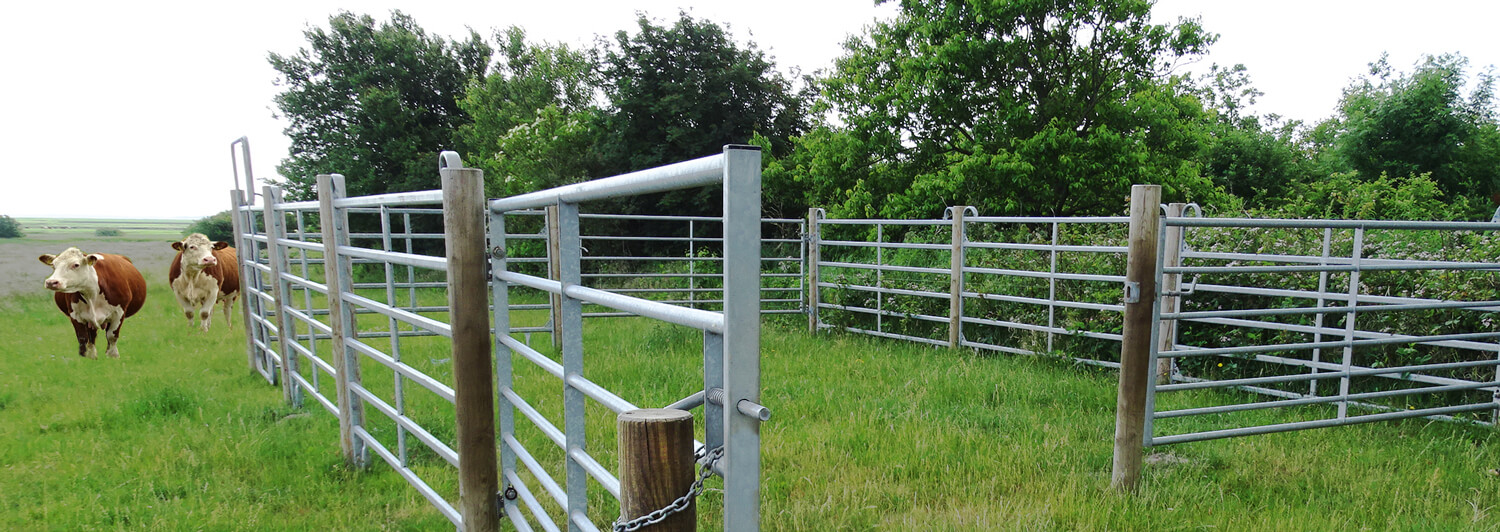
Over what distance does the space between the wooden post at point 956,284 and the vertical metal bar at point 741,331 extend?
5.97m

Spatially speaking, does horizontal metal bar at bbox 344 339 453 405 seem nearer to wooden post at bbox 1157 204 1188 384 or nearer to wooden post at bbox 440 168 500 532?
wooden post at bbox 440 168 500 532

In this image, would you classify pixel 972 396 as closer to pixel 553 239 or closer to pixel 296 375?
pixel 553 239

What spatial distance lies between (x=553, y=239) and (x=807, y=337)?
2928 millimetres

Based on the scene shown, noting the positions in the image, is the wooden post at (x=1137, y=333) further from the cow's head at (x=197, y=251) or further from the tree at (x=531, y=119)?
the tree at (x=531, y=119)

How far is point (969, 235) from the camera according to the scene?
10.7 m

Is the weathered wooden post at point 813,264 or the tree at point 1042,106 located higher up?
the tree at point 1042,106

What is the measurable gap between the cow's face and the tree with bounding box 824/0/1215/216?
1162 cm

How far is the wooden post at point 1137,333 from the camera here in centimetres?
319

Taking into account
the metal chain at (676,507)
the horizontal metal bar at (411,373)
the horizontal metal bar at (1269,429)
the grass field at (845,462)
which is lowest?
the grass field at (845,462)

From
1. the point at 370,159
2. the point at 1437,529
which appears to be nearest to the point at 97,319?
the point at 1437,529

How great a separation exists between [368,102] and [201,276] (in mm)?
17271

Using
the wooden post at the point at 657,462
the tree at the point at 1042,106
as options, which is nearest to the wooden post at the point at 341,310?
the wooden post at the point at 657,462

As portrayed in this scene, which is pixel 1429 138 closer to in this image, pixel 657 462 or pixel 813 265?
pixel 813 265

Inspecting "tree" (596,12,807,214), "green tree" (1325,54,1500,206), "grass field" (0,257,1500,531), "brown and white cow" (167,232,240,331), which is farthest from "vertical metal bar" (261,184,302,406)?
"green tree" (1325,54,1500,206)
